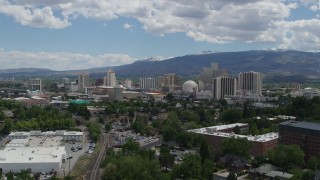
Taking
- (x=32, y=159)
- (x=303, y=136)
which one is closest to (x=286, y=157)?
(x=303, y=136)

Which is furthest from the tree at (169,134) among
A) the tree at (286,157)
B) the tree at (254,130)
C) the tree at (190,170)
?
the tree at (190,170)

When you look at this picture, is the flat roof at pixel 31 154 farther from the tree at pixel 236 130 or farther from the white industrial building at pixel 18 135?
the tree at pixel 236 130

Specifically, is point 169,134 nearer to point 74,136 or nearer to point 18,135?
point 74,136

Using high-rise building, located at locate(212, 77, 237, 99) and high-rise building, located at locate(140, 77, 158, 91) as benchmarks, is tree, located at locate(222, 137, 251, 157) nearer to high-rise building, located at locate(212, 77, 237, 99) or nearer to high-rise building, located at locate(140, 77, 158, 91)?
high-rise building, located at locate(212, 77, 237, 99)

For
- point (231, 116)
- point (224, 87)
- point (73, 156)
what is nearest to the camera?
point (73, 156)

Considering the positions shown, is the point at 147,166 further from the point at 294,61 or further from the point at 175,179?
the point at 294,61

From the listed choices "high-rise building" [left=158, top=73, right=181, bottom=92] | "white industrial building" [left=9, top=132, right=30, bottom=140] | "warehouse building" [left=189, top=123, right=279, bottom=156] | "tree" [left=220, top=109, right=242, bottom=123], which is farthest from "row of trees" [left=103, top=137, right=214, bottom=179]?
"high-rise building" [left=158, top=73, right=181, bottom=92]

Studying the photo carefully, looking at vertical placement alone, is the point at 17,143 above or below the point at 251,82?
below
